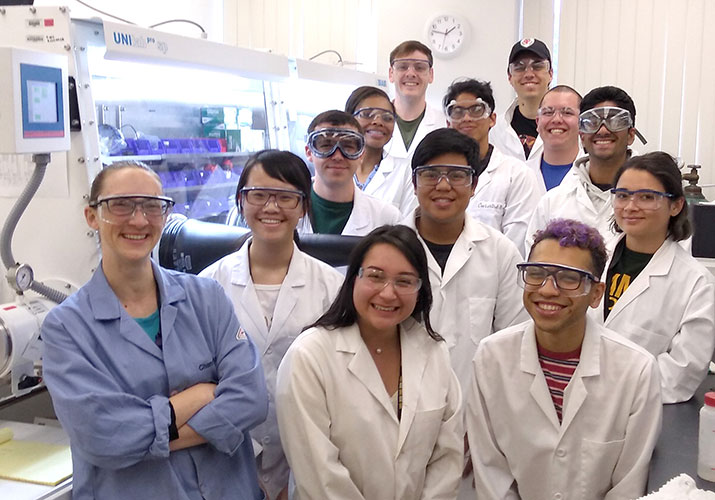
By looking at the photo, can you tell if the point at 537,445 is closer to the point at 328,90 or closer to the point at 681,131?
the point at 328,90

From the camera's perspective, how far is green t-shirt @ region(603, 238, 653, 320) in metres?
2.03

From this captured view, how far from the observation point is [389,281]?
1.71 metres

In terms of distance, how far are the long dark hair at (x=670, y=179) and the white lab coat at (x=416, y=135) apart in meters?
1.18

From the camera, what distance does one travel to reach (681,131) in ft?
14.7

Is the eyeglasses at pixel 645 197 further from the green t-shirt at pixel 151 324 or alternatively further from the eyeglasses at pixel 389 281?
the green t-shirt at pixel 151 324

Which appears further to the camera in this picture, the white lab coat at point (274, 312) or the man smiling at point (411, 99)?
the man smiling at point (411, 99)

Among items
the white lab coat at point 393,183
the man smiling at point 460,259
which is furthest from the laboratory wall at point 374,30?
the man smiling at point 460,259

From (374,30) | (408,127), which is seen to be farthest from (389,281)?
(374,30)

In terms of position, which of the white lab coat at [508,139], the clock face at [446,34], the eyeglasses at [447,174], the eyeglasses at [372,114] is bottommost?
the eyeglasses at [447,174]


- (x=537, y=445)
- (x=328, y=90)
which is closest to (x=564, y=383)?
(x=537, y=445)

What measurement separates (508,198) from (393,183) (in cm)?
54

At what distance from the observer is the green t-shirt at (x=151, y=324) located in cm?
158

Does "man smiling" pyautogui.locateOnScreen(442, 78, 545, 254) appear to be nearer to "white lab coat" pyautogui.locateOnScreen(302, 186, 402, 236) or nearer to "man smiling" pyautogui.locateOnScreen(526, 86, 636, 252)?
"man smiling" pyautogui.locateOnScreen(526, 86, 636, 252)

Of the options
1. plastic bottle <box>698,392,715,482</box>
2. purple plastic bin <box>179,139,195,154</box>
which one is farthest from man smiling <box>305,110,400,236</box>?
plastic bottle <box>698,392,715,482</box>
